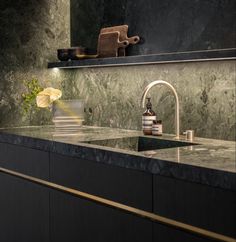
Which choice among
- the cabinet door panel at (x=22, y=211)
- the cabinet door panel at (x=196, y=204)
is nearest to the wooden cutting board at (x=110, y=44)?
the cabinet door panel at (x=22, y=211)

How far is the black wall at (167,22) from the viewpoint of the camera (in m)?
2.27

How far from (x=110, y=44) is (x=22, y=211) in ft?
3.64

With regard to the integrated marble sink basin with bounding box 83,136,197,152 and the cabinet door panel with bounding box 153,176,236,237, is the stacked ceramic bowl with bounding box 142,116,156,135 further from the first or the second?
the cabinet door panel with bounding box 153,176,236,237

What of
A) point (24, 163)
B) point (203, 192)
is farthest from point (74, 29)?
point (203, 192)

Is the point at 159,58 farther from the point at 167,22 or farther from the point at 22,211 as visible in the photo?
the point at 22,211

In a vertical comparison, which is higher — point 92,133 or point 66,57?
point 66,57

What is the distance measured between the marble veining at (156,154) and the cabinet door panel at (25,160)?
35mm

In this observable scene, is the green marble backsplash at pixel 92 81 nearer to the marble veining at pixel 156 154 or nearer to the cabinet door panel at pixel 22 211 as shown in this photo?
the marble veining at pixel 156 154

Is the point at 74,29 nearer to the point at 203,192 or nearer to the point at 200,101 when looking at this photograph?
the point at 200,101

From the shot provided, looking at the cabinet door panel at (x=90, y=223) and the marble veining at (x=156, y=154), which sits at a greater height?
the marble veining at (x=156, y=154)

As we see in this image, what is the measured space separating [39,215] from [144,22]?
123 cm

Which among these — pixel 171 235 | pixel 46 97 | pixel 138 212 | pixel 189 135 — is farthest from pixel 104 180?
pixel 46 97

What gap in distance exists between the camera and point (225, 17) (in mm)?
2250

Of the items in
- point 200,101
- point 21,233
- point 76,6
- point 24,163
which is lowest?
point 21,233
